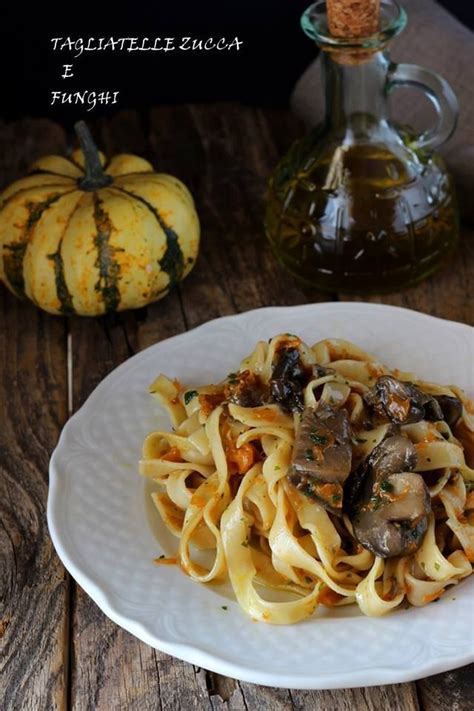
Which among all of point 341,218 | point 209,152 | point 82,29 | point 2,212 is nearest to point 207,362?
point 341,218

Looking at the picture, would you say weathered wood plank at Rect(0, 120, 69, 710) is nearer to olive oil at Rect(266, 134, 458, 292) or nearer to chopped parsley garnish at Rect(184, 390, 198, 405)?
chopped parsley garnish at Rect(184, 390, 198, 405)

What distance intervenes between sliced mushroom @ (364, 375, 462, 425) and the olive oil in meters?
0.80

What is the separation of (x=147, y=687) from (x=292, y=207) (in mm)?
1586

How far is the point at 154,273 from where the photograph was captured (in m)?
3.28

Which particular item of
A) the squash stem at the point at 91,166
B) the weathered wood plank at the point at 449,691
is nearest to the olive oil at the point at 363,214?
the squash stem at the point at 91,166

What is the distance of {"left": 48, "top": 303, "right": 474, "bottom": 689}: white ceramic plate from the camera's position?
214 centimetres

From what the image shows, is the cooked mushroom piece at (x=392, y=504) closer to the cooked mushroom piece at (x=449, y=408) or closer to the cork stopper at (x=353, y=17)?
the cooked mushroom piece at (x=449, y=408)

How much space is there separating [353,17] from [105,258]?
0.97 m

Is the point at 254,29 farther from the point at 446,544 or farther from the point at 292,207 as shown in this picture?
the point at 446,544

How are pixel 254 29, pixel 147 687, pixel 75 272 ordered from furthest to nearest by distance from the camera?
pixel 254 29 < pixel 75 272 < pixel 147 687

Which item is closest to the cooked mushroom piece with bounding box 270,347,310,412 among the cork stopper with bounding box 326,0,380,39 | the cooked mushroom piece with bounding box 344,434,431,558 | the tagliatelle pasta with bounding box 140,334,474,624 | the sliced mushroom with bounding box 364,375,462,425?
the tagliatelle pasta with bounding box 140,334,474,624

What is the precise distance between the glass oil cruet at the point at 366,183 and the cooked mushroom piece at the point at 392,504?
1.04m

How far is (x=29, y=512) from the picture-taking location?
279 centimetres

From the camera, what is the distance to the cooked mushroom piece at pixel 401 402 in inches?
97.0
